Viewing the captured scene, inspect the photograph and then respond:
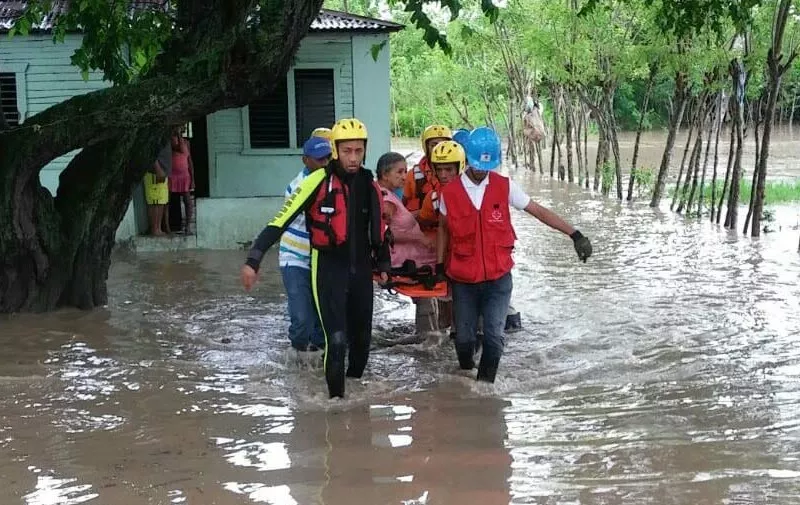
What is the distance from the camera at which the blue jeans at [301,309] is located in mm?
6742

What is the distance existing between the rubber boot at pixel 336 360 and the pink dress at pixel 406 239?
126cm

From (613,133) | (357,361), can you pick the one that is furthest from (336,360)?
(613,133)

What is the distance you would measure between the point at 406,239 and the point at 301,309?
3.15 ft

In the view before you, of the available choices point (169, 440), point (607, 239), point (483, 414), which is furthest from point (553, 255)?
point (169, 440)

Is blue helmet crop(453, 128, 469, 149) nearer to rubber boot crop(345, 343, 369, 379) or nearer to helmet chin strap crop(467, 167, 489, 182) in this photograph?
helmet chin strap crop(467, 167, 489, 182)

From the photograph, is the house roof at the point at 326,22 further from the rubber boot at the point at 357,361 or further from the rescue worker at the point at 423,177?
the rubber boot at the point at 357,361

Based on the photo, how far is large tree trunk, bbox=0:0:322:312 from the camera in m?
7.54

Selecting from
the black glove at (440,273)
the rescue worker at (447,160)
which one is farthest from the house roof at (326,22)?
the black glove at (440,273)

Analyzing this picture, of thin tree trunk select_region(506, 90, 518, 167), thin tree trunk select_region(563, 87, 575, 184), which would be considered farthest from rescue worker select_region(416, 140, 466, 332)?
thin tree trunk select_region(506, 90, 518, 167)

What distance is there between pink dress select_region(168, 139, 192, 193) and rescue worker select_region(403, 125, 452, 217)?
7.05 m

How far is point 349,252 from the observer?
573cm

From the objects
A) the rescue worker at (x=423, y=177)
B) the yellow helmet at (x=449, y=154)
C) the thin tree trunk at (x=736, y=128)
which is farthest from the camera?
the thin tree trunk at (x=736, y=128)

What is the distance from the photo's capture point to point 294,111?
45.2ft

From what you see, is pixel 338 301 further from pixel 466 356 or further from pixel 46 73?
pixel 46 73
